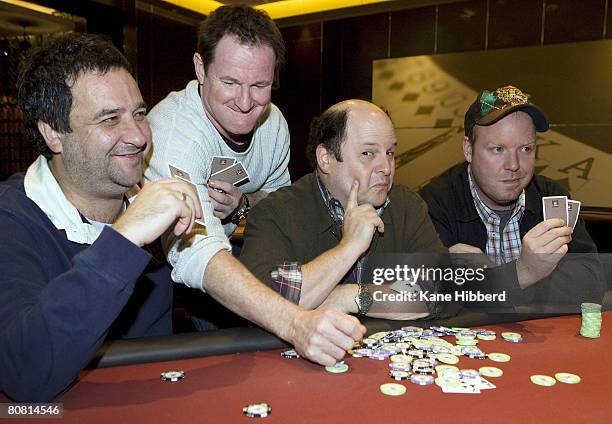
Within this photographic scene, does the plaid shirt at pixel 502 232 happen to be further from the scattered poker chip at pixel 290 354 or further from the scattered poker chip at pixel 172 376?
the scattered poker chip at pixel 172 376

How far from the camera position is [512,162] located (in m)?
2.15

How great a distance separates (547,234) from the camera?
1.73 m

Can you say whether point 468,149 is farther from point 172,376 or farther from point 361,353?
point 172,376

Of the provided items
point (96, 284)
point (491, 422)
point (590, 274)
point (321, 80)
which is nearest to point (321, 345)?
point (491, 422)

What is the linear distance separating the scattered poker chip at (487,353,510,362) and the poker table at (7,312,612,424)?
1 centimetres

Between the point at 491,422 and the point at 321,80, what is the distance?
22.8ft

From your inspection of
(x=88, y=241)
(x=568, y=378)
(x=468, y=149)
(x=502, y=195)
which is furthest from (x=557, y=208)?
(x=88, y=241)

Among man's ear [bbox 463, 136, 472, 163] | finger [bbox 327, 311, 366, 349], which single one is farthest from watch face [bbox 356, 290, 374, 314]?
man's ear [bbox 463, 136, 472, 163]

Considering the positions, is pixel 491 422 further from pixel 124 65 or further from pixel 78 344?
pixel 124 65

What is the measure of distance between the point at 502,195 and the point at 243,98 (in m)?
1.13

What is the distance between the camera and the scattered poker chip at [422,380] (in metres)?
1.14

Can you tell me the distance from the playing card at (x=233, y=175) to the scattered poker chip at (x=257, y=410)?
46.0 inches

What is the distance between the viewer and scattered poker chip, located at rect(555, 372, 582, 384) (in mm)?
1160

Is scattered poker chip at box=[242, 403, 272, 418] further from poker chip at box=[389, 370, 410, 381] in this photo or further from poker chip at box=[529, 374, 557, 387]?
→ poker chip at box=[529, 374, 557, 387]
